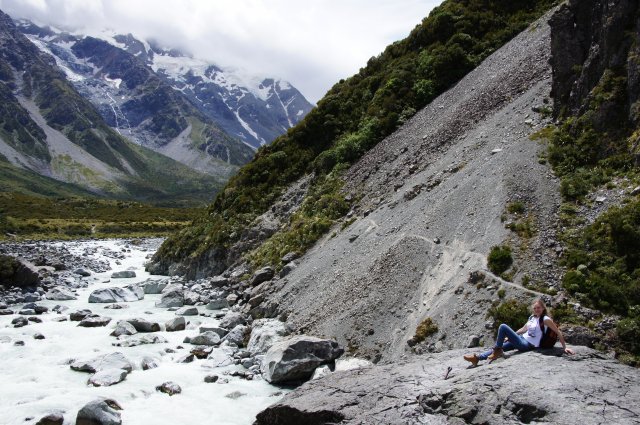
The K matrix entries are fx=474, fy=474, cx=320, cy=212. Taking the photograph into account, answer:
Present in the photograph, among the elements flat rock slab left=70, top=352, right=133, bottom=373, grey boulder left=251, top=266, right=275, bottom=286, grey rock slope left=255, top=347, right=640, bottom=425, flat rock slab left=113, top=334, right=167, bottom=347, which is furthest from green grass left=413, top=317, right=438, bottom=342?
grey boulder left=251, top=266, right=275, bottom=286

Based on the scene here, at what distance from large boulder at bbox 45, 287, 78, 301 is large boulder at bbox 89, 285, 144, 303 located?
219 centimetres

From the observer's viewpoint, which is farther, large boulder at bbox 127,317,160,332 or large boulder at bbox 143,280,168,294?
large boulder at bbox 143,280,168,294

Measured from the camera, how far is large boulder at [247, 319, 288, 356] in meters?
24.7

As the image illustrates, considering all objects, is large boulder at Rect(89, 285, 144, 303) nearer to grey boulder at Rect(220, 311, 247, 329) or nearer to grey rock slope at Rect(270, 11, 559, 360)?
grey boulder at Rect(220, 311, 247, 329)

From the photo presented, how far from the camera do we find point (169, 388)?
66.4 feet

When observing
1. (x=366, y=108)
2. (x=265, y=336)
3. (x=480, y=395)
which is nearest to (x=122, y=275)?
(x=366, y=108)

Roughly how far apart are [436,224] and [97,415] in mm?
18943

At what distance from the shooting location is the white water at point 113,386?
18.1m

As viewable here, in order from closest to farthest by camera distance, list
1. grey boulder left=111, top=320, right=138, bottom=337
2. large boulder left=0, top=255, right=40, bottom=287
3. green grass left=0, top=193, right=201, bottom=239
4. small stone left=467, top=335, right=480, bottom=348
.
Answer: small stone left=467, top=335, right=480, bottom=348
grey boulder left=111, top=320, right=138, bottom=337
large boulder left=0, top=255, right=40, bottom=287
green grass left=0, top=193, right=201, bottom=239

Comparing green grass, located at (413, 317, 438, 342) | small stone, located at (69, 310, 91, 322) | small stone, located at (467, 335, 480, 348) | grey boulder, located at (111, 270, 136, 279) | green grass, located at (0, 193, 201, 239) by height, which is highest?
green grass, located at (0, 193, 201, 239)

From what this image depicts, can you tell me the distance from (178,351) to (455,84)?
36141 mm

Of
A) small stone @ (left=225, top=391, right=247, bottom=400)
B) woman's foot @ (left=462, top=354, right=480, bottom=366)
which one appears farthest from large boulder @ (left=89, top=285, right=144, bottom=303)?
woman's foot @ (left=462, top=354, right=480, bottom=366)

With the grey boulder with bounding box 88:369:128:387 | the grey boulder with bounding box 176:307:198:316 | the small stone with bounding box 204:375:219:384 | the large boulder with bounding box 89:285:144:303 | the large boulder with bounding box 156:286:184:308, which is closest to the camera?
the grey boulder with bounding box 88:369:128:387

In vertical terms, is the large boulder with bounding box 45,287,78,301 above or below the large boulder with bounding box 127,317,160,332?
above
